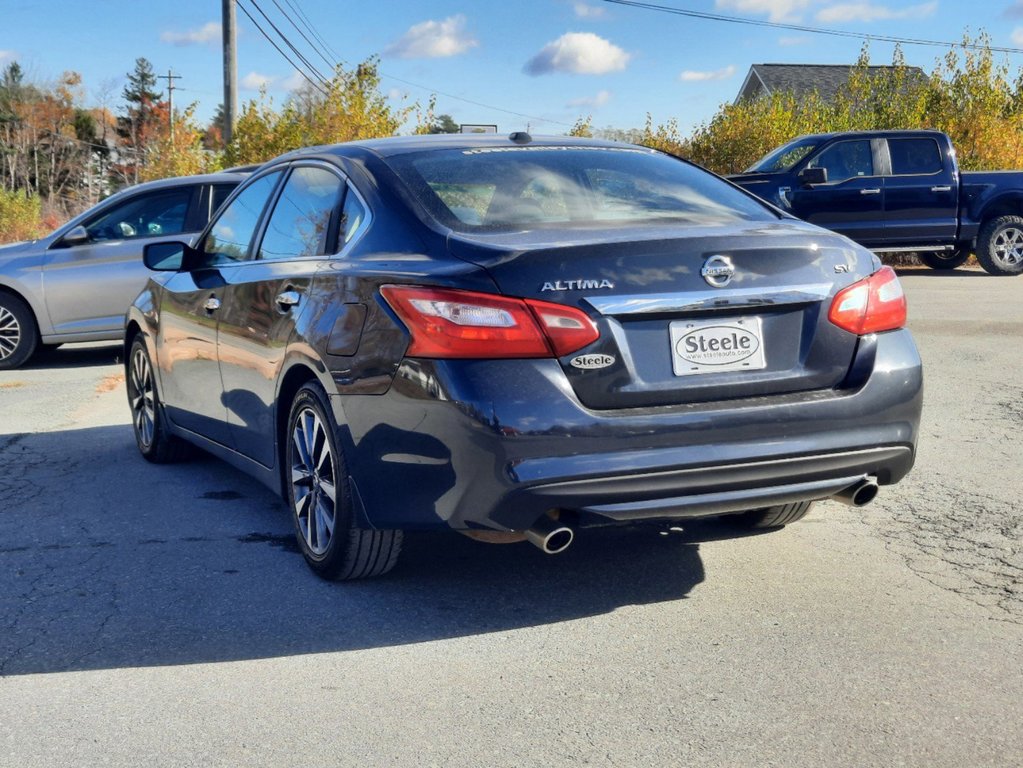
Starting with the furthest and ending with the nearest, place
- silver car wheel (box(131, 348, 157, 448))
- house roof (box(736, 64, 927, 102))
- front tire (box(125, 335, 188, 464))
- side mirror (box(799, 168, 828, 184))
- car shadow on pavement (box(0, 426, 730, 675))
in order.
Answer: house roof (box(736, 64, 927, 102))
side mirror (box(799, 168, 828, 184))
silver car wheel (box(131, 348, 157, 448))
front tire (box(125, 335, 188, 464))
car shadow on pavement (box(0, 426, 730, 675))

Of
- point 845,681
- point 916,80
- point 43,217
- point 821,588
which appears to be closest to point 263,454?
point 821,588

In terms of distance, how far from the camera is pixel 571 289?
13.1 feet

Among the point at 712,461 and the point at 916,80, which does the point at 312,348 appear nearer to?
the point at 712,461

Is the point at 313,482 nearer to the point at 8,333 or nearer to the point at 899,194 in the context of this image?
the point at 8,333

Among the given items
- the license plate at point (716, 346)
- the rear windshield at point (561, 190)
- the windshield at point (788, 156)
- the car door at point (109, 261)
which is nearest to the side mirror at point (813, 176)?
the windshield at point (788, 156)

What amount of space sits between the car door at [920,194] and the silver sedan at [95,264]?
10481 mm

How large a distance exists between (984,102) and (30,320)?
18.2 metres

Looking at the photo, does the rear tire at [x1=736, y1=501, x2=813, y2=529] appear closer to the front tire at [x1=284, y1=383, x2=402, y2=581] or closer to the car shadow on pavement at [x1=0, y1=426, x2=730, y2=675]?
the car shadow on pavement at [x1=0, y1=426, x2=730, y2=675]

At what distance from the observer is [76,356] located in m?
12.9

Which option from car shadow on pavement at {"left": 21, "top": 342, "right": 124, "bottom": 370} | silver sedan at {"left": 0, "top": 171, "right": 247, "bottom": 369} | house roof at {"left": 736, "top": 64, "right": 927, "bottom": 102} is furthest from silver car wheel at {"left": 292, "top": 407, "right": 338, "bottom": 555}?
house roof at {"left": 736, "top": 64, "right": 927, "bottom": 102}

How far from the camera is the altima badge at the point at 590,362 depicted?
398 cm

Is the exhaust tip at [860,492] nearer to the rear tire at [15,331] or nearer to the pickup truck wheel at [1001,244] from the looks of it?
the rear tire at [15,331]

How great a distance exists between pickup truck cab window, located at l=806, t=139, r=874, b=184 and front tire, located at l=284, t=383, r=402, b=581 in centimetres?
1480

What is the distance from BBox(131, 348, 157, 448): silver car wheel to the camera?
7207 mm
